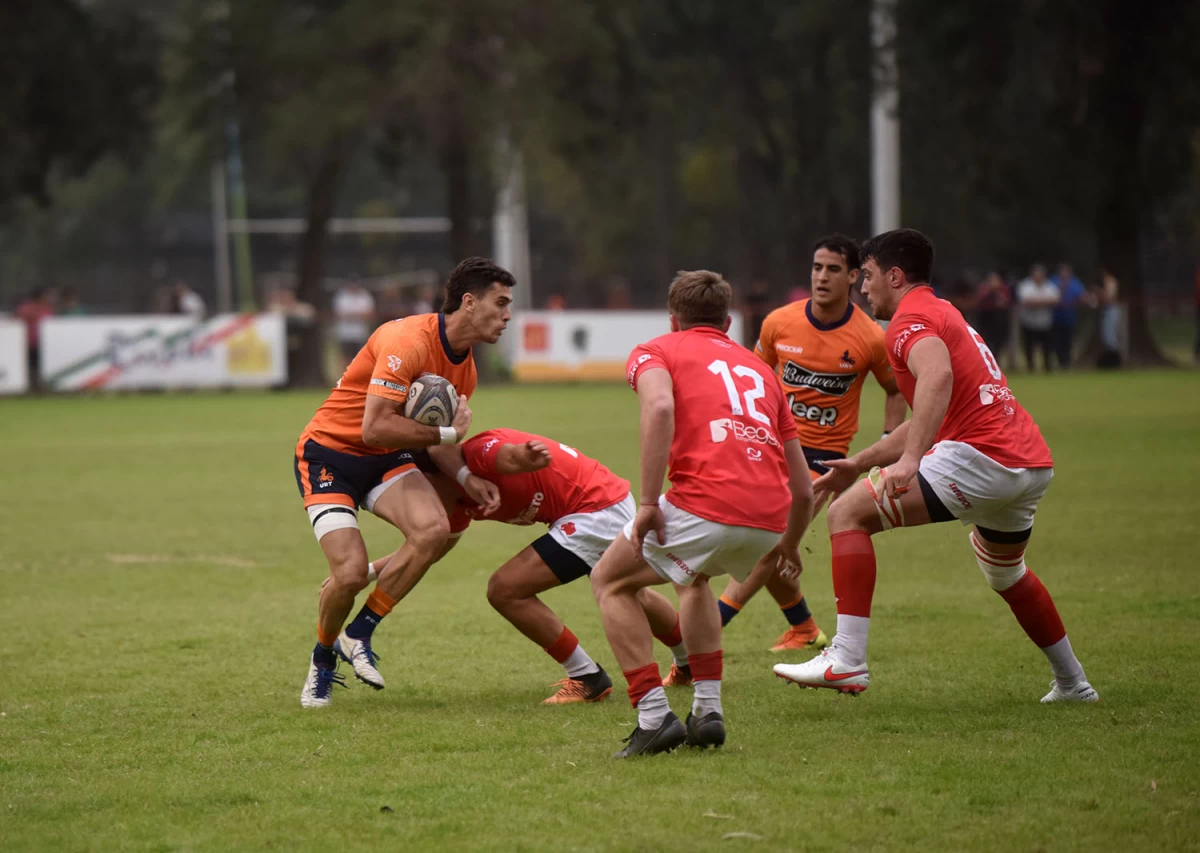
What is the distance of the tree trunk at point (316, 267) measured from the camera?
110ft

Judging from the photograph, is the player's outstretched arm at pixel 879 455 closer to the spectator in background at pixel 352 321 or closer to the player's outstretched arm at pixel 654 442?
the player's outstretched arm at pixel 654 442

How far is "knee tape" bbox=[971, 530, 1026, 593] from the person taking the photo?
690cm

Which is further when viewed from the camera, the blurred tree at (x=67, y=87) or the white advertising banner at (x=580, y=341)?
the blurred tree at (x=67, y=87)

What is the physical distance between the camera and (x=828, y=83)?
42688 mm

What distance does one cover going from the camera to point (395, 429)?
7.13 m

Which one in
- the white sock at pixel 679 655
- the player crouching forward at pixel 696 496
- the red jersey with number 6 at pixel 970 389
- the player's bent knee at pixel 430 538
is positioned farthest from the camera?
the white sock at pixel 679 655

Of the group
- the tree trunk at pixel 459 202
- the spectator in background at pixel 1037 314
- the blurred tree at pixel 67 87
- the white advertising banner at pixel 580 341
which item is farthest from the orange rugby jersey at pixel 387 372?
the blurred tree at pixel 67 87

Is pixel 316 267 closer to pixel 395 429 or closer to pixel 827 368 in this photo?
pixel 827 368

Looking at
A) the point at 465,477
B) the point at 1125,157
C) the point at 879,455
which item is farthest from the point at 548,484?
the point at 1125,157

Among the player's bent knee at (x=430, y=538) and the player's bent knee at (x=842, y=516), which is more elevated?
the player's bent knee at (x=842, y=516)

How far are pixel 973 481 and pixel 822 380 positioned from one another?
7.06ft

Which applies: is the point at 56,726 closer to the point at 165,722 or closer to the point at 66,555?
the point at 165,722

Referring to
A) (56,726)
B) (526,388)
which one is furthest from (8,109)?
(56,726)

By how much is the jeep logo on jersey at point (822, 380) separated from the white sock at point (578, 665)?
2.26m
